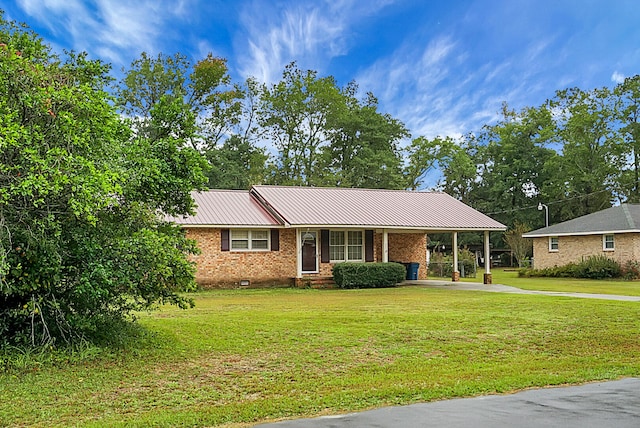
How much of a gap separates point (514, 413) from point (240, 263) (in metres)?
17.0

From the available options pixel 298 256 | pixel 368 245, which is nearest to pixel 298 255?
pixel 298 256

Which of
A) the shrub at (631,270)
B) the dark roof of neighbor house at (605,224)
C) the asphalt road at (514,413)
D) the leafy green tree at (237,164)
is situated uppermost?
the leafy green tree at (237,164)

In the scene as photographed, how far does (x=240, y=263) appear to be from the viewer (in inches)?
845

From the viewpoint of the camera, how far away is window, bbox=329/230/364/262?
23.4 meters

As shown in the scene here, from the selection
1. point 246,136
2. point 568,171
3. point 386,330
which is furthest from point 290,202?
point 568,171

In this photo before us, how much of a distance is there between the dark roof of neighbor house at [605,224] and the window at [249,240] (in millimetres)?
18185

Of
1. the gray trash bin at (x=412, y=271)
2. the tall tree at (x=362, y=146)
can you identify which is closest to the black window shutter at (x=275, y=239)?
the gray trash bin at (x=412, y=271)

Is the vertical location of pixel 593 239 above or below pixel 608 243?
above

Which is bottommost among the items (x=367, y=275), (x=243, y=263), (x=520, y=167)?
(x=367, y=275)

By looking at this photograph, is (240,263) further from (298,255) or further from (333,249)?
(333,249)

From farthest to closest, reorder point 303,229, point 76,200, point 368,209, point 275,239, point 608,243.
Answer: point 608,243, point 368,209, point 303,229, point 275,239, point 76,200

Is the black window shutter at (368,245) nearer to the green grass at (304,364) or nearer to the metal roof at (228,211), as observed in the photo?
the metal roof at (228,211)

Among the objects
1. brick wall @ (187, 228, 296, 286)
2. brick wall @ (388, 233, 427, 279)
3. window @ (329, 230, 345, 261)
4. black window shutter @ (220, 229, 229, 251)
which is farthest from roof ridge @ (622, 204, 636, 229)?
black window shutter @ (220, 229, 229, 251)

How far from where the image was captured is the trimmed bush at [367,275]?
21.4 meters
